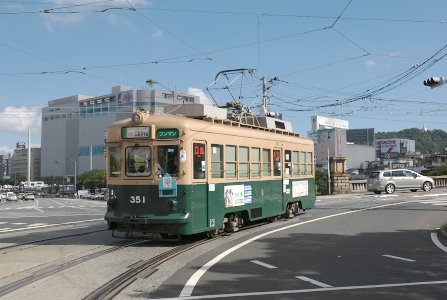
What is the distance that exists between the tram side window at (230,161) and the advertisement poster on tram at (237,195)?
321mm

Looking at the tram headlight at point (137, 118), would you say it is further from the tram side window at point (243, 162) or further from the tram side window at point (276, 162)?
the tram side window at point (276, 162)

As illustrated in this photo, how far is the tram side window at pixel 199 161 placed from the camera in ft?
34.9

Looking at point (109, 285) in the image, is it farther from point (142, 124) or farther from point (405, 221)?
point (405, 221)

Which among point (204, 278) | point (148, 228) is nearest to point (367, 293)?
point (204, 278)

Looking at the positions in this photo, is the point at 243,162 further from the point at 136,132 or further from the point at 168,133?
the point at 136,132

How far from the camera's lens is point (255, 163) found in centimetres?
1305

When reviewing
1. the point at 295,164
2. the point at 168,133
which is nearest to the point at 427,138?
the point at 295,164

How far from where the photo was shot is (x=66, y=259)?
8.96 m

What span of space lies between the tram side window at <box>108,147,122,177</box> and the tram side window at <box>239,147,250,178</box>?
123 inches

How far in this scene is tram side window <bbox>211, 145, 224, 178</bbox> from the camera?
439 inches

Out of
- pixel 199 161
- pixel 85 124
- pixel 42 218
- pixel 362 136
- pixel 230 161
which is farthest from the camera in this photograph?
pixel 362 136

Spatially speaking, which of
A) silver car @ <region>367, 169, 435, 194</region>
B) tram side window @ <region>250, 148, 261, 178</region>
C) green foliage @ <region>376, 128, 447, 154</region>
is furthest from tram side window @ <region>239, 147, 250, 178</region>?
green foliage @ <region>376, 128, 447, 154</region>

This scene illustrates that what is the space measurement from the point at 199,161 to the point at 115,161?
78.0 inches

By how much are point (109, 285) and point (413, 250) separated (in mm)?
6211
